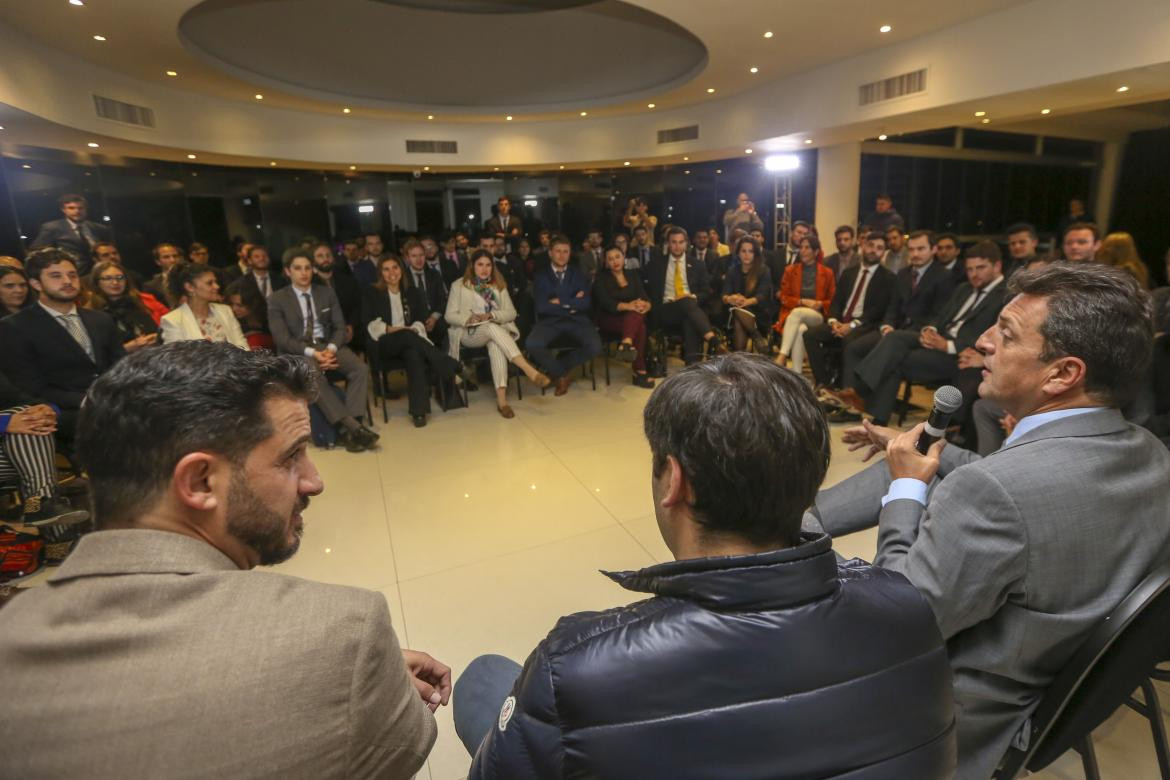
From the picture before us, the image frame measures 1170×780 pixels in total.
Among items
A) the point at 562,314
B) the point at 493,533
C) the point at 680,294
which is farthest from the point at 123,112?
the point at 493,533

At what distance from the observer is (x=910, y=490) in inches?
53.4

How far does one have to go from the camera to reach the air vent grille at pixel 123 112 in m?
6.21

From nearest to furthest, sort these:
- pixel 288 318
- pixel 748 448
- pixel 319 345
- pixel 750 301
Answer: pixel 748 448 → pixel 288 318 → pixel 319 345 → pixel 750 301

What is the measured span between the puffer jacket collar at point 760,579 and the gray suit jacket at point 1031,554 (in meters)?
0.52

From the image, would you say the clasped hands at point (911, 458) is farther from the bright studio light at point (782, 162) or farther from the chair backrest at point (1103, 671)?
the bright studio light at point (782, 162)

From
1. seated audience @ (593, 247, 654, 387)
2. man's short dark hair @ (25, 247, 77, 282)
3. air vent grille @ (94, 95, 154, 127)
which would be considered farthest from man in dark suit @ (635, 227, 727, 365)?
air vent grille @ (94, 95, 154, 127)

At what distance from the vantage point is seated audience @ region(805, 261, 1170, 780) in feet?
3.41

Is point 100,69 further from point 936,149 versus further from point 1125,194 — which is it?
point 1125,194

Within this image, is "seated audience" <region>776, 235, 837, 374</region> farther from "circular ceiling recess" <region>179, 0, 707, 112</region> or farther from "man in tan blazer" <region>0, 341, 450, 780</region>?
"man in tan blazer" <region>0, 341, 450, 780</region>

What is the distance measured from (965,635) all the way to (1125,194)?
1429 centimetres

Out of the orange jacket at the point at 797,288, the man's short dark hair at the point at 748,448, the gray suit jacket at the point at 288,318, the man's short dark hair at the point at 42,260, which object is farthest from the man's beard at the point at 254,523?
the orange jacket at the point at 797,288

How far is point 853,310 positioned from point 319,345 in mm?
4366

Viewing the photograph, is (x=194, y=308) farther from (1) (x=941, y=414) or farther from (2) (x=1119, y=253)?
(2) (x=1119, y=253)

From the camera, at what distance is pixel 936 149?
9.57 metres
